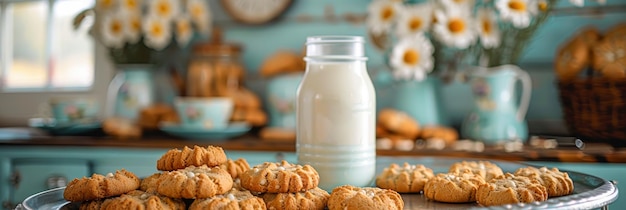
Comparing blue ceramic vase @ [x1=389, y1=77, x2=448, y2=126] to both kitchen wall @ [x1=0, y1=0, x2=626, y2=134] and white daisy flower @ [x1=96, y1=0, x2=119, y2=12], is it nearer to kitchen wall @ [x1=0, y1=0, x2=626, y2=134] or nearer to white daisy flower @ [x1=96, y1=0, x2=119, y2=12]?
kitchen wall @ [x1=0, y1=0, x2=626, y2=134]

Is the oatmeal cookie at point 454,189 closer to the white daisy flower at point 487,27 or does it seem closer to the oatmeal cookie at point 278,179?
the oatmeal cookie at point 278,179

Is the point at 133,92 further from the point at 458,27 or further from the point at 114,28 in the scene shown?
the point at 458,27

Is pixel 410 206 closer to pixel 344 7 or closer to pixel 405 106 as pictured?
pixel 405 106

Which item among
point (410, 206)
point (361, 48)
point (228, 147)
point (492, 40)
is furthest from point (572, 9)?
point (410, 206)

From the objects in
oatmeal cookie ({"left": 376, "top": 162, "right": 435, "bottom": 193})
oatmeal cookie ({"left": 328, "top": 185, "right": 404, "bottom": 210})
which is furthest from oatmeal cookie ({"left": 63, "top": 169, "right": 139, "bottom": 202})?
oatmeal cookie ({"left": 376, "top": 162, "right": 435, "bottom": 193})

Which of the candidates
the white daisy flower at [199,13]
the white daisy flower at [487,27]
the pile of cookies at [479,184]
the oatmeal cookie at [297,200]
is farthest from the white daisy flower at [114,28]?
the oatmeal cookie at [297,200]
